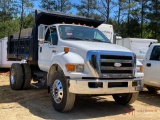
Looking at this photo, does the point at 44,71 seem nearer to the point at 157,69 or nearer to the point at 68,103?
the point at 68,103

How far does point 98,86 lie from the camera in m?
6.22

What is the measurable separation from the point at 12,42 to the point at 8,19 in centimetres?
3404

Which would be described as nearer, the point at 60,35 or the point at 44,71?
the point at 60,35

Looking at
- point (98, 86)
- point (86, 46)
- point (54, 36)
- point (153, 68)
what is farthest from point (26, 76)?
point (153, 68)

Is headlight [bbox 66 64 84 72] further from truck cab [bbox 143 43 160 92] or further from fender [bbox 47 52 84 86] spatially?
truck cab [bbox 143 43 160 92]

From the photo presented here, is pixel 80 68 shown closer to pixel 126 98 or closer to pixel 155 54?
pixel 126 98

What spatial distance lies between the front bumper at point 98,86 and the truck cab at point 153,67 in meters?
2.17

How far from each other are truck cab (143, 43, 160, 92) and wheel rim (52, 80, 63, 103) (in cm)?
344

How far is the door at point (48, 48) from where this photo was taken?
7570 millimetres

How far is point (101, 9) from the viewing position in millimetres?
36406

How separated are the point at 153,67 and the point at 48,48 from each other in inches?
135

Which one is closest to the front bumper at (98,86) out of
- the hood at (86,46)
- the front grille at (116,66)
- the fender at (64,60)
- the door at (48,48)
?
the front grille at (116,66)

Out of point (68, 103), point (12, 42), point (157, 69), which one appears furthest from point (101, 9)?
point (68, 103)

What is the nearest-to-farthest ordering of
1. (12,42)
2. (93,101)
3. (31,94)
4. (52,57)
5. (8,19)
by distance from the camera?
1. (52,57)
2. (93,101)
3. (31,94)
4. (12,42)
5. (8,19)
